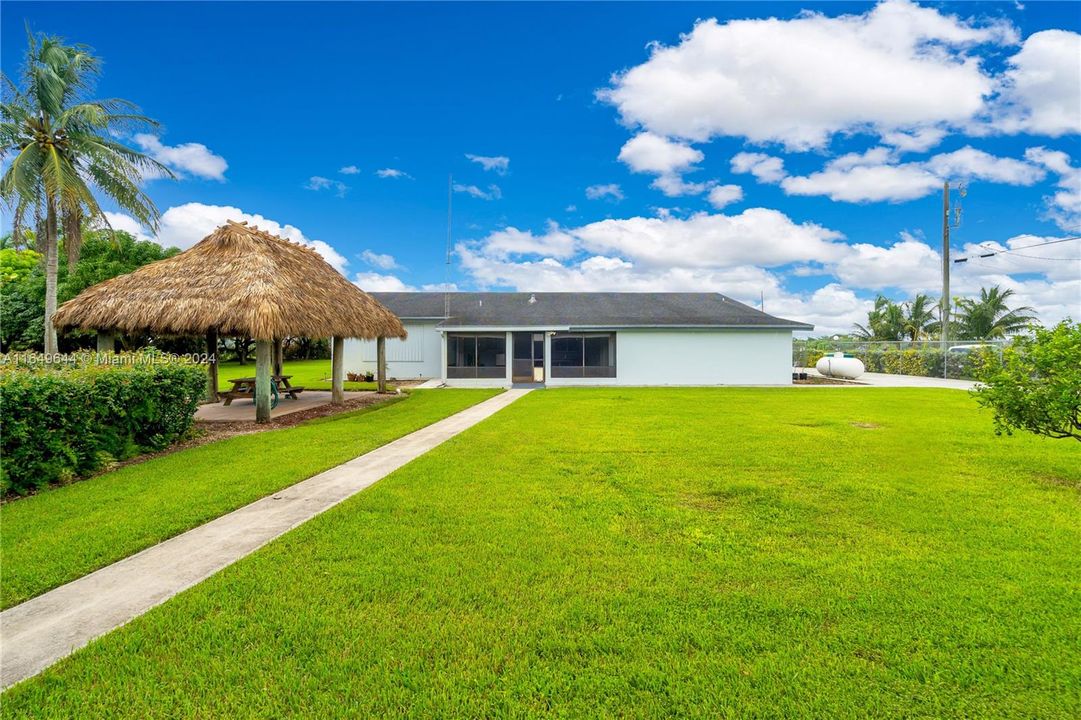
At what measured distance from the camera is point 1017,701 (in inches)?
90.7

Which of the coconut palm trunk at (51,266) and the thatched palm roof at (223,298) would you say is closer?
the thatched palm roof at (223,298)

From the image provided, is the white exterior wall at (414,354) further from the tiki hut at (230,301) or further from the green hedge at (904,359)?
the green hedge at (904,359)

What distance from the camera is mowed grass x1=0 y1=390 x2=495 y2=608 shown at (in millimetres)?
3852

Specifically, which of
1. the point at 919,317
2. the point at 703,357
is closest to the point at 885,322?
the point at 919,317

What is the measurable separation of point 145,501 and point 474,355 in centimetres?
1860

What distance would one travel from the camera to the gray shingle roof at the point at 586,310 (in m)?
22.4

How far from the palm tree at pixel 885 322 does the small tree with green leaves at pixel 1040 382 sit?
1313 inches

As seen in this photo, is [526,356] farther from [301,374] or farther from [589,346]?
[301,374]

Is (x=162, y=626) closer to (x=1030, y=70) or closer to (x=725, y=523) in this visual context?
(x=725, y=523)

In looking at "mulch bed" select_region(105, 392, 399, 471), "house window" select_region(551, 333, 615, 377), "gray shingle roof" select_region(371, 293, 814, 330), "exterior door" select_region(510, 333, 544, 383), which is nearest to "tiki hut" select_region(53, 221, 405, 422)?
"mulch bed" select_region(105, 392, 399, 471)

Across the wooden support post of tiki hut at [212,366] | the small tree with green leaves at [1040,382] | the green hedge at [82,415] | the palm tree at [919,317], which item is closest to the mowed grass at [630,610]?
the small tree with green leaves at [1040,382]

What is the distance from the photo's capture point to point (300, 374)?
3009cm

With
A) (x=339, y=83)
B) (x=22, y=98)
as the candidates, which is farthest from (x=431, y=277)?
(x=22, y=98)

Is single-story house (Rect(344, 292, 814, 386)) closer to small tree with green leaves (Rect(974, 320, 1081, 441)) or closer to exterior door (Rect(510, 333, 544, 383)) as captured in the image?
exterior door (Rect(510, 333, 544, 383))
